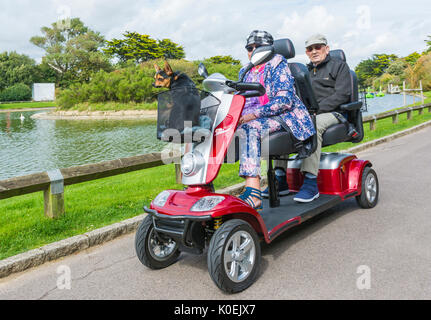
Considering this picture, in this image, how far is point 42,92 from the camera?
8738 centimetres

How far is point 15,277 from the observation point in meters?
3.64

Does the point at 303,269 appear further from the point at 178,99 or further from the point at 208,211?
the point at 178,99

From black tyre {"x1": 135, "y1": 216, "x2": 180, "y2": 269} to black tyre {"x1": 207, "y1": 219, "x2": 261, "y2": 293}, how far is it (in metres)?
0.70

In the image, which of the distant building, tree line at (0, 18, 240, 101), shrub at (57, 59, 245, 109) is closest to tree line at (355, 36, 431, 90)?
shrub at (57, 59, 245, 109)

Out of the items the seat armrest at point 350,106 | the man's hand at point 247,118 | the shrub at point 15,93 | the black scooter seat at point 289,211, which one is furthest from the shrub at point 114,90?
the man's hand at point 247,118

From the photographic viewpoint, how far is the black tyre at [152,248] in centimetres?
344

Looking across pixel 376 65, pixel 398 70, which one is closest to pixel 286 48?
pixel 398 70

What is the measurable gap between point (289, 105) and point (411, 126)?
1142 centimetres

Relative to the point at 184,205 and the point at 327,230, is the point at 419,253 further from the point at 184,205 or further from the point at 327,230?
the point at 184,205

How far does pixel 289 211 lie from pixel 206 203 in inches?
48.9

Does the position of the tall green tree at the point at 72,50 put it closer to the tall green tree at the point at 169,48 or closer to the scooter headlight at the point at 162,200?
the tall green tree at the point at 169,48

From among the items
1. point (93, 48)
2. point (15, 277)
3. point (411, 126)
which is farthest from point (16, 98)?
point (15, 277)

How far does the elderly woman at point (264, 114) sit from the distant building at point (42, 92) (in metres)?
90.1

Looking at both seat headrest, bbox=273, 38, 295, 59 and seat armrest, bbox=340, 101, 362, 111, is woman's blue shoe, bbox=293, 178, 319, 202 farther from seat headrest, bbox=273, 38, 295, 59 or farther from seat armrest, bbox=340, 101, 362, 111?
seat headrest, bbox=273, 38, 295, 59
